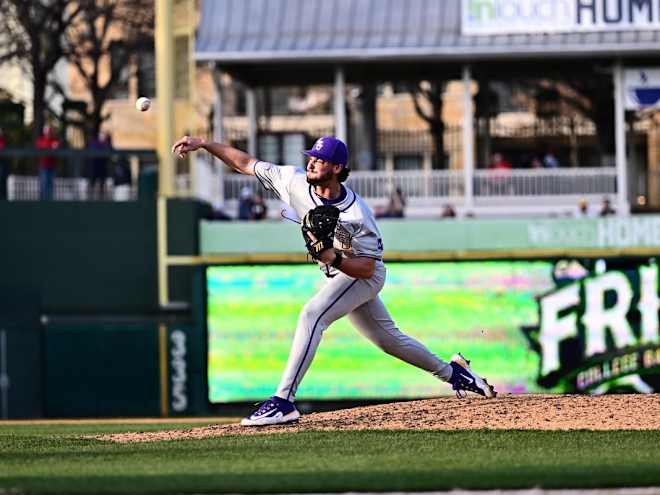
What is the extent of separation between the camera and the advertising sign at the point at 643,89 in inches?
953

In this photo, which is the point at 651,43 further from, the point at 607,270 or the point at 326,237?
the point at 326,237

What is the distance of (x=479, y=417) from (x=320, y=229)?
74.8 inches

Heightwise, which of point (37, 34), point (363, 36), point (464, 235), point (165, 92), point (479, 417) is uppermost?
point (37, 34)

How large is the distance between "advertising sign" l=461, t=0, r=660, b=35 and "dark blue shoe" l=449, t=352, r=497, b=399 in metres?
14.1

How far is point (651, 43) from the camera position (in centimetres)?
2356

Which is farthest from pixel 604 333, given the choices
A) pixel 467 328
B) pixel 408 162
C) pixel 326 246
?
pixel 408 162

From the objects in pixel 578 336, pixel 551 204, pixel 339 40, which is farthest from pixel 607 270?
pixel 339 40

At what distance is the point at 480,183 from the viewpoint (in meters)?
24.1

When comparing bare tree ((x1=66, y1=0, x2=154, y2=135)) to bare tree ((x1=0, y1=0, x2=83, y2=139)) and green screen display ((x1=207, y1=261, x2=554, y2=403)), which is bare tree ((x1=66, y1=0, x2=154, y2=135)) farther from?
green screen display ((x1=207, y1=261, x2=554, y2=403))

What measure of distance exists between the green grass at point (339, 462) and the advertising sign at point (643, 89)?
15508 mm

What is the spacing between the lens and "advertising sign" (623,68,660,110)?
24219mm

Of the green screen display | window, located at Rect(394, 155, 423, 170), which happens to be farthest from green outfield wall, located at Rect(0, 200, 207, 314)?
window, located at Rect(394, 155, 423, 170)

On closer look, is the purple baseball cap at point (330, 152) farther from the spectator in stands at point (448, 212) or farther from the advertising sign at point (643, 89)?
the advertising sign at point (643, 89)

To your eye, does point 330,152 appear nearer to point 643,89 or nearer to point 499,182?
point 499,182
